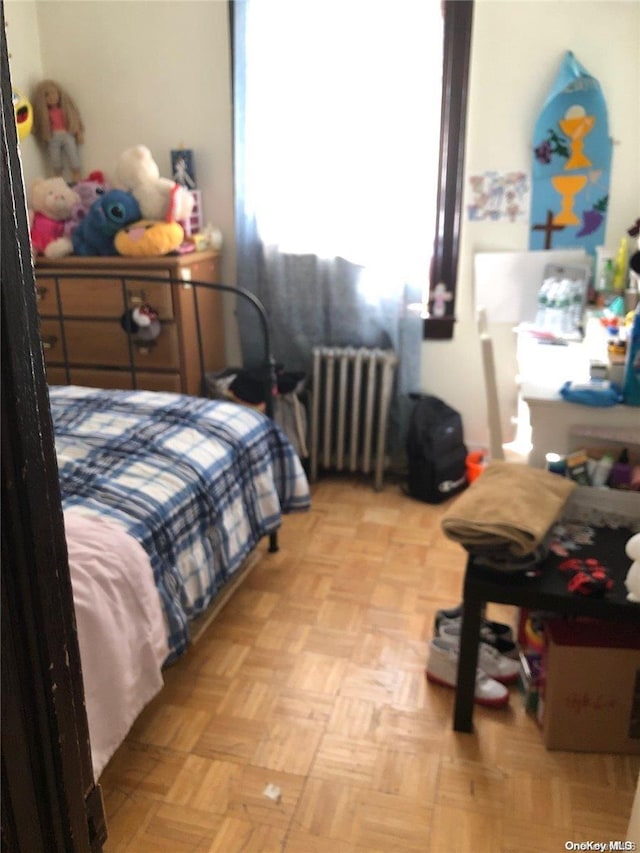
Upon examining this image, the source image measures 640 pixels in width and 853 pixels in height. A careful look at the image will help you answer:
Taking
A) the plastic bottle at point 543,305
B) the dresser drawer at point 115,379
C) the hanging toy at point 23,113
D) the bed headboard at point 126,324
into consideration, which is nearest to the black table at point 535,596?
the plastic bottle at point 543,305

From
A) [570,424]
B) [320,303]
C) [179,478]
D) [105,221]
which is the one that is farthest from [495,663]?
[105,221]

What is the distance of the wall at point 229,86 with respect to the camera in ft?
9.16

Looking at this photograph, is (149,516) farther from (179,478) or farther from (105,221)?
(105,221)

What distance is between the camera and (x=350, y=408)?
336cm

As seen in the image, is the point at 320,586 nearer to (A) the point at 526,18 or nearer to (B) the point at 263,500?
(B) the point at 263,500

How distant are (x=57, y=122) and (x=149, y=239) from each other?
84cm

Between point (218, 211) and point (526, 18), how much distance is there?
1499mm

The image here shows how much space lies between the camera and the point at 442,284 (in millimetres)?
3184

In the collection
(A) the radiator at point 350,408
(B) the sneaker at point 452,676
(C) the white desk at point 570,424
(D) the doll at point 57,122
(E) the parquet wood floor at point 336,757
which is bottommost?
(E) the parquet wood floor at point 336,757

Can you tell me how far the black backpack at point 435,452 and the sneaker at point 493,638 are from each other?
1078 millimetres

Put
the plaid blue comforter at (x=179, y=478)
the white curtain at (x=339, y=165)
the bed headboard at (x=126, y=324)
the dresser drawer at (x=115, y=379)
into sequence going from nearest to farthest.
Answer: the plaid blue comforter at (x=179, y=478), the white curtain at (x=339, y=165), the bed headboard at (x=126, y=324), the dresser drawer at (x=115, y=379)

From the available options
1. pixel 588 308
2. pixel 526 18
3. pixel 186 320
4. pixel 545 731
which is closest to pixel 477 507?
pixel 545 731

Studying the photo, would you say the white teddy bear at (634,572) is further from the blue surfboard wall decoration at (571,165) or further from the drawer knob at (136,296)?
the drawer knob at (136,296)

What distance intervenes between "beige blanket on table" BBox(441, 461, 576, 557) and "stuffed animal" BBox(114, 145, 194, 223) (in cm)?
189
